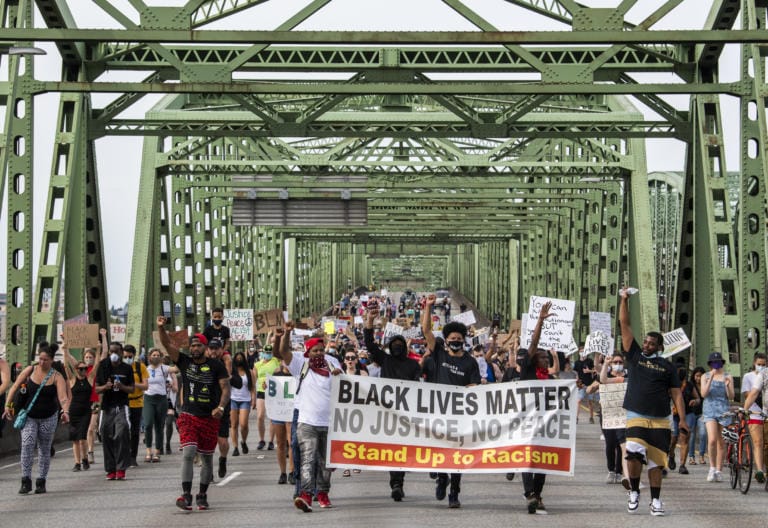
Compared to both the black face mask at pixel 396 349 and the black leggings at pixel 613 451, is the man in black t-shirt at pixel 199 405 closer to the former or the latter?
the black face mask at pixel 396 349

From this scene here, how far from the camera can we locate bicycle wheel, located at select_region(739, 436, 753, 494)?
14.3m

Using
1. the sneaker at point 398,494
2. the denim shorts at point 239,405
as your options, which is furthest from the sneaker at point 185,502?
the denim shorts at point 239,405

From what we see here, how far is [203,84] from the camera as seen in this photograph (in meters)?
19.2

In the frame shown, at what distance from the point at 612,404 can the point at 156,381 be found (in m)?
6.06

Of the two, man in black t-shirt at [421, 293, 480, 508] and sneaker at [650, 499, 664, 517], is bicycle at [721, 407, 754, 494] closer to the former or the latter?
sneaker at [650, 499, 664, 517]

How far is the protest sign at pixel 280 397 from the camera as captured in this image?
15344mm

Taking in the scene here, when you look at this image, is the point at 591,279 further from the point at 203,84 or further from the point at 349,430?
the point at 349,430

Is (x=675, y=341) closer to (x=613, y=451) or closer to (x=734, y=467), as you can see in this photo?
(x=613, y=451)

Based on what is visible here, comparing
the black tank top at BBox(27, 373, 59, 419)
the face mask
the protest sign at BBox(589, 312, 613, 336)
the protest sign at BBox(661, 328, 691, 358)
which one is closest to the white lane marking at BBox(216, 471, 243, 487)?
the black tank top at BBox(27, 373, 59, 419)

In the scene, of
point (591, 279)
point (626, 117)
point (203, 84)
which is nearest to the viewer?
point (203, 84)

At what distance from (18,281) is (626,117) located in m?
12.3

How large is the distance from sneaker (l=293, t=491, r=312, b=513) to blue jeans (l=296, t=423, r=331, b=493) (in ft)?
0.80

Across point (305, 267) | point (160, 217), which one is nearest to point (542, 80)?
point (160, 217)

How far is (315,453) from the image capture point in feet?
41.4
